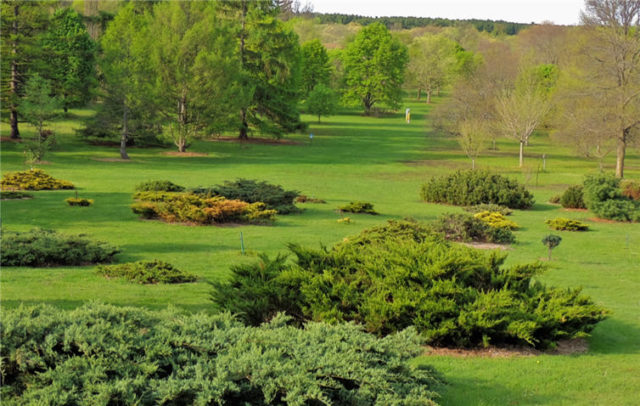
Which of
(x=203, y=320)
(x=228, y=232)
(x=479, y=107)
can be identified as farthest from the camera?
(x=479, y=107)

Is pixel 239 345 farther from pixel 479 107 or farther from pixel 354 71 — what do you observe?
pixel 354 71

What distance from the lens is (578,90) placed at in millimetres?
44156

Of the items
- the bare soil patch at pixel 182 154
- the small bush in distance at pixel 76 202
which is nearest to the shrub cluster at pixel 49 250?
the small bush in distance at pixel 76 202

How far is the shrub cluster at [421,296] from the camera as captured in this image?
831 centimetres

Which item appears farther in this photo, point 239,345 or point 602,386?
point 602,386

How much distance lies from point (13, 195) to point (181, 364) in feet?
64.8

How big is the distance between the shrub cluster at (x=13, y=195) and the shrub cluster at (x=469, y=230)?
46.1 ft

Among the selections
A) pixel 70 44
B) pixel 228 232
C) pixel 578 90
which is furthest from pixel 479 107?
pixel 228 232

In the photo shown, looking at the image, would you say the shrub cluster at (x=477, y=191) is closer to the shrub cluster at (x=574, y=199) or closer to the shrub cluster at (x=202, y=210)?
the shrub cluster at (x=574, y=199)

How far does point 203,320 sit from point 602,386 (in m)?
4.51

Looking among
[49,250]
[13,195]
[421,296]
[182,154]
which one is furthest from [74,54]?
[421,296]

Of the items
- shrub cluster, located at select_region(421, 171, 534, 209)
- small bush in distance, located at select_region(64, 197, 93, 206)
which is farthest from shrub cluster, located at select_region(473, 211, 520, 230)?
small bush in distance, located at select_region(64, 197, 93, 206)

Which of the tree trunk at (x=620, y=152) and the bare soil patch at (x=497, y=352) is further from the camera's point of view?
the tree trunk at (x=620, y=152)

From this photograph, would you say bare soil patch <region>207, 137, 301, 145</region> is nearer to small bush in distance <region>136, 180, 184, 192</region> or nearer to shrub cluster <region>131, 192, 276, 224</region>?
small bush in distance <region>136, 180, 184, 192</region>
